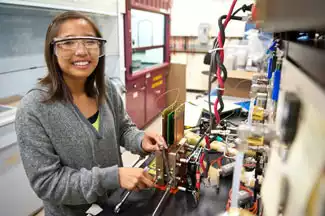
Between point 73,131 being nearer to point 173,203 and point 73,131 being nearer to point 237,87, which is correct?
point 173,203

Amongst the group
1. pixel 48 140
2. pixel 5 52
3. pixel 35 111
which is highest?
pixel 5 52

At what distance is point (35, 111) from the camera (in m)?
0.94

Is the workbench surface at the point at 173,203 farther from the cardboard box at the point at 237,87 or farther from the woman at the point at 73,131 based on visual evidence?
the cardboard box at the point at 237,87

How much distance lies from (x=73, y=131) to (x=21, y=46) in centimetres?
172

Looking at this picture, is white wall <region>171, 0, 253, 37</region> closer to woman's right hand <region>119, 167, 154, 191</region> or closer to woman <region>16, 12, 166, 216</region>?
woman <region>16, 12, 166, 216</region>

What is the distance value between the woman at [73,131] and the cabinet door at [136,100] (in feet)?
6.60

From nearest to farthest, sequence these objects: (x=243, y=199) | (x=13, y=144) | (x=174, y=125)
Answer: (x=243, y=199) → (x=174, y=125) → (x=13, y=144)

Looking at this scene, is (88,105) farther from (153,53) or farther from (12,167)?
(153,53)

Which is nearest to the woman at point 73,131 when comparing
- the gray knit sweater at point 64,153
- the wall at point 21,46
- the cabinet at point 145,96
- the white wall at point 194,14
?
the gray knit sweater at point 64,153

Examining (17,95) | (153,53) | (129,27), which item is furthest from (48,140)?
(153,53)

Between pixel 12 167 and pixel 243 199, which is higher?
pixel 243 199

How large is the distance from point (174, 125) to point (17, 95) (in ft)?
5.94

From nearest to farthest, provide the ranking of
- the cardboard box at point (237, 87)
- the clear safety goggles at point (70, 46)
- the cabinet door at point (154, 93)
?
the clear safety goggles at point (70, 46)
the cardboard box at point (237, 87)
the cabinet door at point (154, 93)

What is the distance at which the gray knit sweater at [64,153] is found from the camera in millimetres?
909
